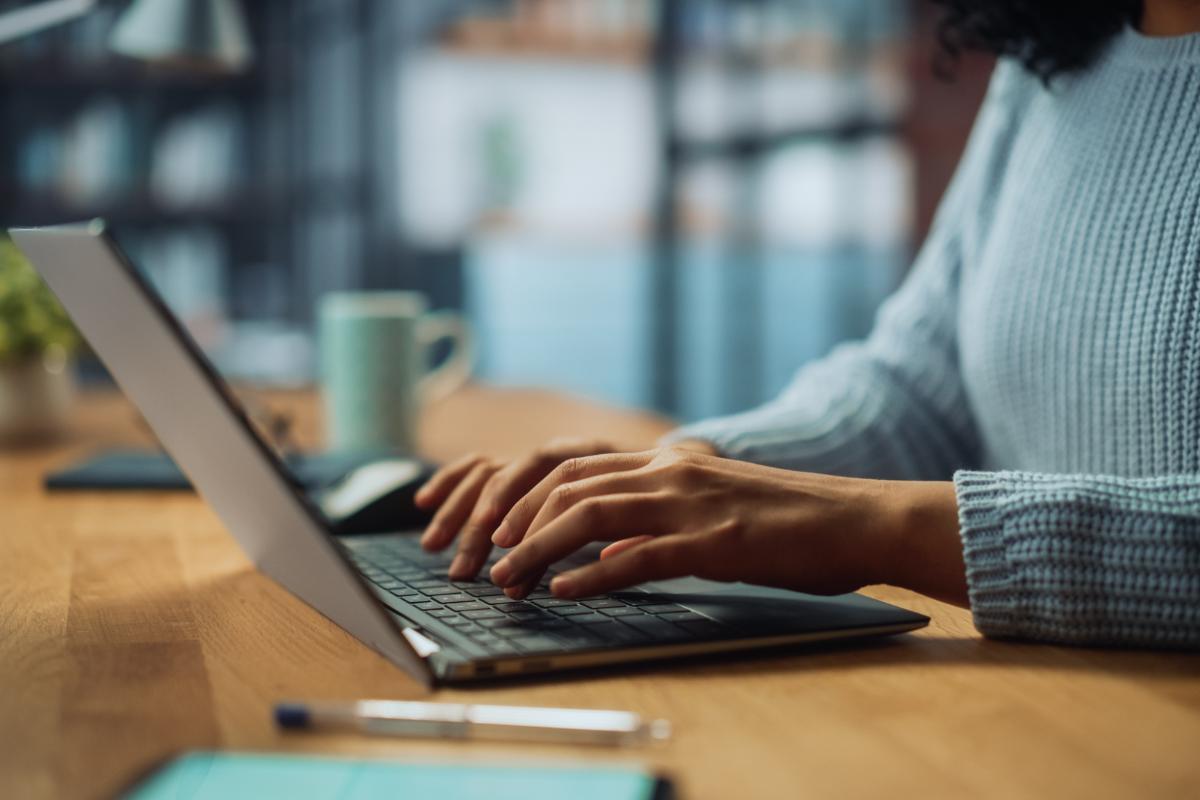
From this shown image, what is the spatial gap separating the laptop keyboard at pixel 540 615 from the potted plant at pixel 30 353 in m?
0.89

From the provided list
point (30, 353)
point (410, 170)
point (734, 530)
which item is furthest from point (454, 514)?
point (410, 170)

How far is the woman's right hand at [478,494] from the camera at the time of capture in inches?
27.6

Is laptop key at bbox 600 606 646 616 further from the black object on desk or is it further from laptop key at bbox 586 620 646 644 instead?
the black object on desk

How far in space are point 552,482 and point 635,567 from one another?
80 millimetres

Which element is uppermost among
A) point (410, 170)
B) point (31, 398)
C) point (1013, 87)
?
point (1013, 87)

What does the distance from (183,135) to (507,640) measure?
11.8 feet

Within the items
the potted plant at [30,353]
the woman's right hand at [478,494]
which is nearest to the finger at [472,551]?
the woman's right hand at [478,494]

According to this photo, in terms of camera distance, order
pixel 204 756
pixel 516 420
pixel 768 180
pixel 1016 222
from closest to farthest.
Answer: pixel 204 756, pixel 1016 222, pixel 516 420, pixel 768 180

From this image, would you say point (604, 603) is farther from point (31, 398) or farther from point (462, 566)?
point (31, 398)

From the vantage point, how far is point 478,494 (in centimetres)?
78


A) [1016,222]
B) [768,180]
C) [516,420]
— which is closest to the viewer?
[1016,222]

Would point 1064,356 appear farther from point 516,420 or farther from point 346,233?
point 346,233

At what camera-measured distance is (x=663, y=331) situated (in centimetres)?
380

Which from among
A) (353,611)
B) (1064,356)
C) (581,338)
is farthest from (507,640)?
(581,338)
